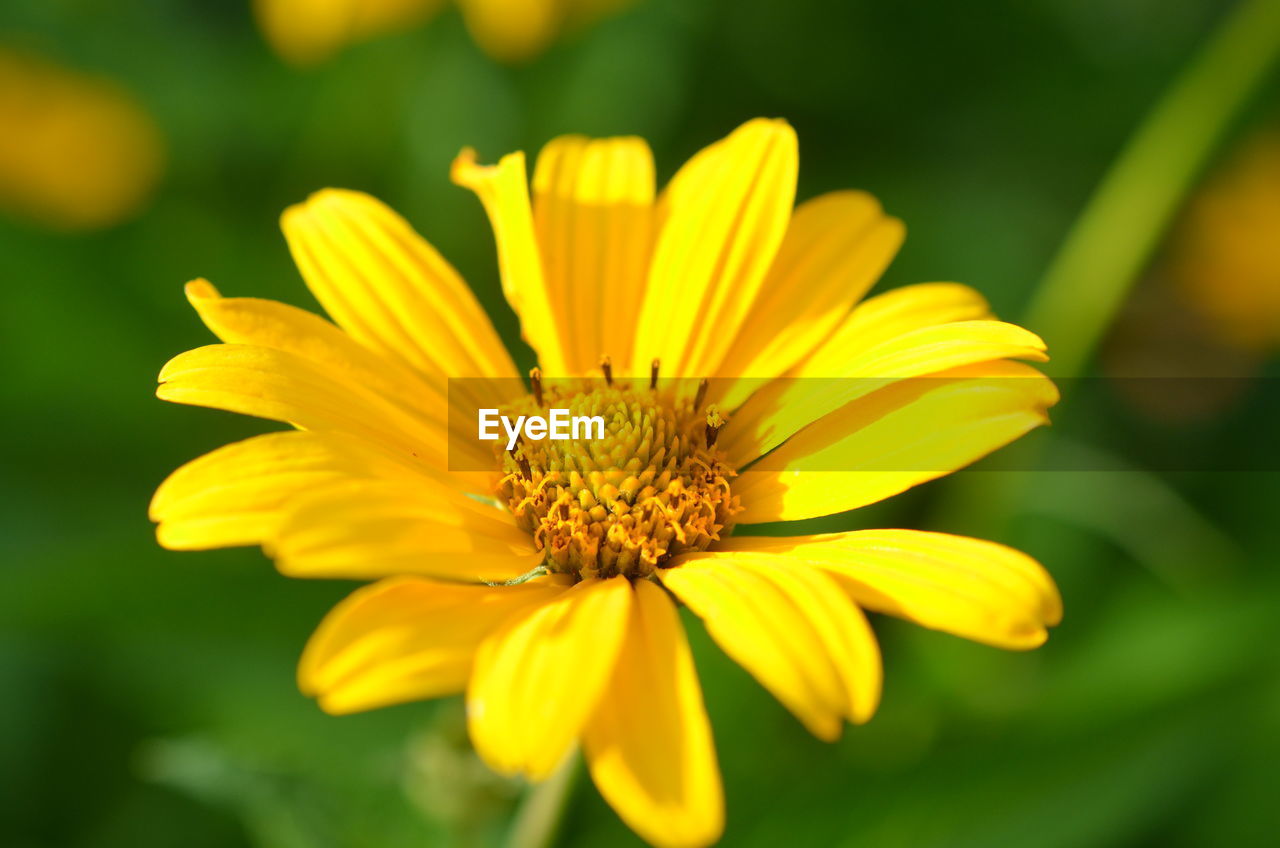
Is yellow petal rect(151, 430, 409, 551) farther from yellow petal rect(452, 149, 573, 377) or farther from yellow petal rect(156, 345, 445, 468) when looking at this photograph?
yellow petal rect(452, 149, 573, 377)

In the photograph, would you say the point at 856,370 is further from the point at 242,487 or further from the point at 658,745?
the point at 242,487

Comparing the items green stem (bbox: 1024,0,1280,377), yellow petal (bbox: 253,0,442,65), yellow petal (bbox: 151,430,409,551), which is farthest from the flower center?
yellow petal (bbox: 253,0,442,65)

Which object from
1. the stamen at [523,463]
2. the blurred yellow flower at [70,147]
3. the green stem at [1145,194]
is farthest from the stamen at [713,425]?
the blurred yellow flower at [70,147]

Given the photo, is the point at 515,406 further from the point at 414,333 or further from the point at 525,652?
the point at 525,652

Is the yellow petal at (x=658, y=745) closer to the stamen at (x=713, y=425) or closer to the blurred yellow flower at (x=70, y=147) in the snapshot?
the stamen at (x=713, y=425)

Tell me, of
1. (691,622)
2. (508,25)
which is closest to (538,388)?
(691,622)

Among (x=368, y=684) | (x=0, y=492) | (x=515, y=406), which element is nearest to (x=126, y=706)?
(x=0, y=492)
